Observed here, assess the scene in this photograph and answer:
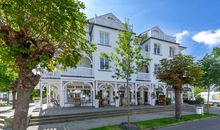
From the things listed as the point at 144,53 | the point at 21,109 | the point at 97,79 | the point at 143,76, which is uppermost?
the point at 144,53

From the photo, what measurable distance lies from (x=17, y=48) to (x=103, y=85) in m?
23.0

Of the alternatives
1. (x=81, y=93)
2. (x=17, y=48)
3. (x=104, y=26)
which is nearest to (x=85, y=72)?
(x=81, y=93)

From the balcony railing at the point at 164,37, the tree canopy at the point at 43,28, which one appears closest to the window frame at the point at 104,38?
the balcony railing at the point at 164,37

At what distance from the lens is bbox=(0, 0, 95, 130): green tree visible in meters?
7.75

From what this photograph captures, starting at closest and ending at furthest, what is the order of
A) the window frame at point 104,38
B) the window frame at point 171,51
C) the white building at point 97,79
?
the white building at point 97,79, the window frame at point 104,38, the window frame at point 171,51

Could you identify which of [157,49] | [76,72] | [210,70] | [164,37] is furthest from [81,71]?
[164,37]

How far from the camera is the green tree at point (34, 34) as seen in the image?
7750mm

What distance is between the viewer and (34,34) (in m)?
9.15

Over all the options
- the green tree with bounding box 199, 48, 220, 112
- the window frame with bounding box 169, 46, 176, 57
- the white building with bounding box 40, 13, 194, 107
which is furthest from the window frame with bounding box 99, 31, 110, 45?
the window frame with bounding box 169, 46, 176, 57

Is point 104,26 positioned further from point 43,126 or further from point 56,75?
point 43,126

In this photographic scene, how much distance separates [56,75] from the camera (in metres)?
25.2

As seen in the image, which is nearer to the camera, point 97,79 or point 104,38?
point 97,79

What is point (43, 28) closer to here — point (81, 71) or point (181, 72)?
point (181, 72)

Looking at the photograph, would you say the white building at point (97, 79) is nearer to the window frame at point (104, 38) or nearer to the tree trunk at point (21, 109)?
the window frame at point (104, 38)
